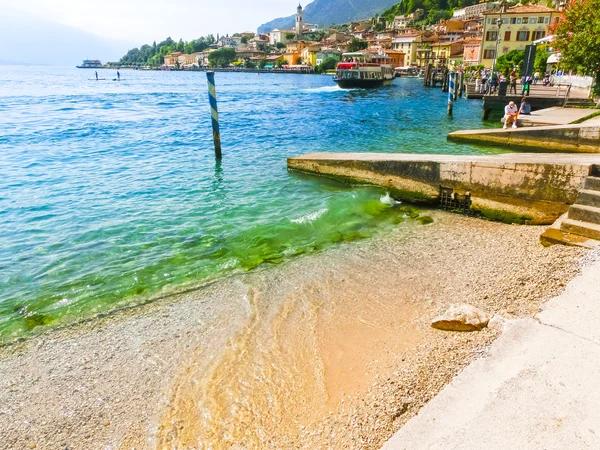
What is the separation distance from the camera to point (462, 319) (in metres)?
5.00

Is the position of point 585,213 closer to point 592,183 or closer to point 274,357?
point 592,183

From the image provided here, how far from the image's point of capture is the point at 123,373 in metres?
4.87

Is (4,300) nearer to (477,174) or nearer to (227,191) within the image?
(227,191)

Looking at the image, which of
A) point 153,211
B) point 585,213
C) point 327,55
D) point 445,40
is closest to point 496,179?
point 585,213

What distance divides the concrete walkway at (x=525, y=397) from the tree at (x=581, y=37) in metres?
19.9

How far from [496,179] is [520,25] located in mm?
71863

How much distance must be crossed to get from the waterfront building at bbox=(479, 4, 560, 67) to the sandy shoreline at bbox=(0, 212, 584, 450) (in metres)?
71.5

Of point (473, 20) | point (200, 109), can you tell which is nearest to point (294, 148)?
point (200, 109)

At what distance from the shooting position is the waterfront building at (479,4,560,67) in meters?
64.0

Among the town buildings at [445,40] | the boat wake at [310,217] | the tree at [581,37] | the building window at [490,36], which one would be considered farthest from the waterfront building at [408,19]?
the boat wake at [310,217]

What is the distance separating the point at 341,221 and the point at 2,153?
56.8 feet

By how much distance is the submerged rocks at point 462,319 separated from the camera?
488cm

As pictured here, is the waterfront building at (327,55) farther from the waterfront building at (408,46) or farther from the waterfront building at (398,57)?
the waterfront building at (398,57)

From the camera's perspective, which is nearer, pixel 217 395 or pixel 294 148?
pixel 217 395
